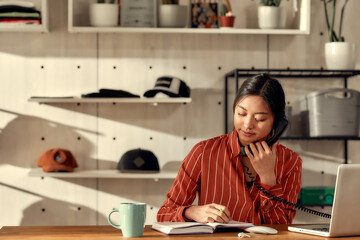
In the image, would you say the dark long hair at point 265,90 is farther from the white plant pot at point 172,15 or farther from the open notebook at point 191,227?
the white plant pot at point 172,15

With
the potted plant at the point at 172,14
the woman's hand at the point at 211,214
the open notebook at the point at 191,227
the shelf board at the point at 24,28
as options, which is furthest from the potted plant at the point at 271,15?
the open notebook at the point at 191,227

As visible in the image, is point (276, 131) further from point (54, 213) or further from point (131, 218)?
point (54, 213)

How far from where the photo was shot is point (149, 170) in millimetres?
3092

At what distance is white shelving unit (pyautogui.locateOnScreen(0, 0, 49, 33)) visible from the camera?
3010 millimetres

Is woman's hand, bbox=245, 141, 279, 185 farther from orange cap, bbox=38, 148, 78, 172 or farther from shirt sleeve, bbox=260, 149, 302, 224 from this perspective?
orange cap, bbox=38, 148, 78, 172

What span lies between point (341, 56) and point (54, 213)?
78.8 inches

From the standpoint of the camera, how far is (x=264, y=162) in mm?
1938

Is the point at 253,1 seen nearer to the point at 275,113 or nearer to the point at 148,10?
the point at 148,10

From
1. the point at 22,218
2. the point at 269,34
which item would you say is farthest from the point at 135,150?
the point at 269,34

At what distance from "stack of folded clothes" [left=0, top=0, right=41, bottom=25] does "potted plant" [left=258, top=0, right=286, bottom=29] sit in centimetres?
133

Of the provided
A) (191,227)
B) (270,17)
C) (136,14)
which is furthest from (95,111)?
(191,227)

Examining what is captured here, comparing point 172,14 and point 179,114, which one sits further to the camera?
point 179,114

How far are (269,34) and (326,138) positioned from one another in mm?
753

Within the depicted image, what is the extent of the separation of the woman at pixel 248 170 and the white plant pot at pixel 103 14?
128cm
